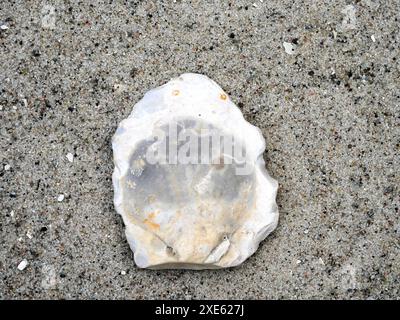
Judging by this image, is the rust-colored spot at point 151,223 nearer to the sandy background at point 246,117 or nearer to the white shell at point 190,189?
the white shell at point 190,189

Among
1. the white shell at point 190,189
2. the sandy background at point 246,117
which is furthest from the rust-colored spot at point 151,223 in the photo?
the sandy background at point 246,117

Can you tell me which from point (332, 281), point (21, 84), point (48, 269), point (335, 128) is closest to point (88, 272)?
point (48, 269)

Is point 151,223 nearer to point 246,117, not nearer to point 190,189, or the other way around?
point 190,189

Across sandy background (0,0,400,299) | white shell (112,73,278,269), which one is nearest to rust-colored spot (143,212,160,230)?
white shell (112,73,278,269)

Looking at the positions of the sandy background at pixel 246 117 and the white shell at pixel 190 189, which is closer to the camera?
the white shell at pixel 190 189

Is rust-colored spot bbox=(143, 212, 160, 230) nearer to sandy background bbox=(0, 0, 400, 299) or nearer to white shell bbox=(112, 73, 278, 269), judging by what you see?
white shell bbox=(112, 73, 278, 269)

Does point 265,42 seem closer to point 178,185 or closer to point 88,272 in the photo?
point 178,185
